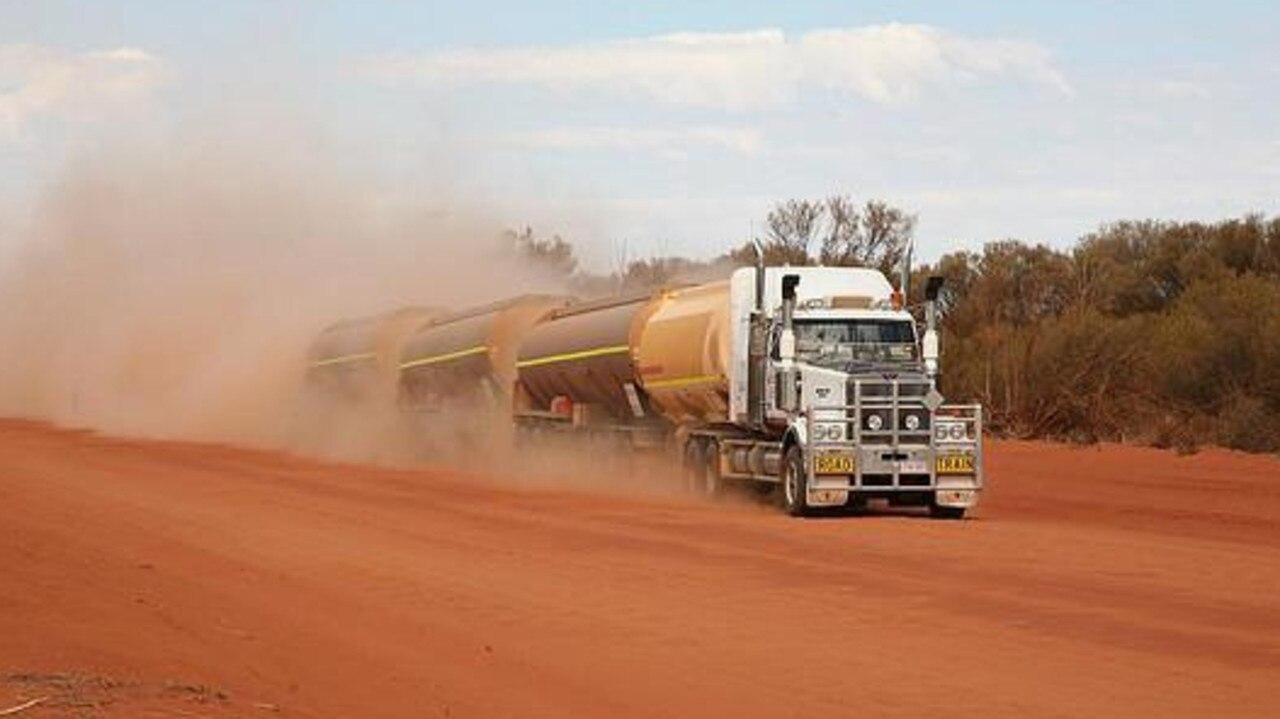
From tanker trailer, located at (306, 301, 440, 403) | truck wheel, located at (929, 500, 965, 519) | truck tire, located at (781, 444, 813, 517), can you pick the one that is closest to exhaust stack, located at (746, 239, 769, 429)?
truck tire, located at (781, 444, 813, 517)

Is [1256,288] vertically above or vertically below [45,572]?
above

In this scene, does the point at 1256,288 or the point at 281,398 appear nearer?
the point at 1256,288

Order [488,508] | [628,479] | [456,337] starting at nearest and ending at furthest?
[488,508] → [628,479] → [456,337]

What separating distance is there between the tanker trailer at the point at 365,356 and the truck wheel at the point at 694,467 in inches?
676

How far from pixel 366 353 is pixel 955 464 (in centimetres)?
2555

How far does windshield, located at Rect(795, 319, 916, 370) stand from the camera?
29.5 m

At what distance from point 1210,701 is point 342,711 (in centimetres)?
522

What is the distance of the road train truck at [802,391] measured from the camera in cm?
2842

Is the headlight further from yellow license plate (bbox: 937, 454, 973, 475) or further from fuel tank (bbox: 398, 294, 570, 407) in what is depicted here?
fuel tank (bbox: 398, 294, 570, 407)

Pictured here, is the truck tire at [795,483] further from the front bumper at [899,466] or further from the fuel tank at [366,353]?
the fuel tank at [366,353]

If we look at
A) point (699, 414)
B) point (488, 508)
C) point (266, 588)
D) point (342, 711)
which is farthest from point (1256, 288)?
point (342, 711)

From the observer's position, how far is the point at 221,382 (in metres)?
65.3

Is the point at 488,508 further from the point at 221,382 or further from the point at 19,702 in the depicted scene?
the point at 221,382

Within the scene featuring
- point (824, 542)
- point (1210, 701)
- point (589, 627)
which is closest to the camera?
point (1210, 701)
